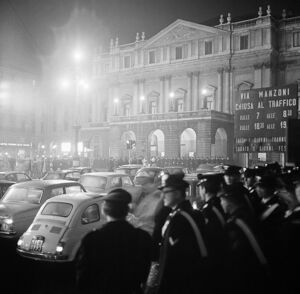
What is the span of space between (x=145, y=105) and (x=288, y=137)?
44949 mm

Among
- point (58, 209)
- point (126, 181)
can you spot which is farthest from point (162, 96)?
point (58, 209)

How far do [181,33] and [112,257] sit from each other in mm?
50162

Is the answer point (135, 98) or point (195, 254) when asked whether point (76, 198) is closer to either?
point (195, 254)

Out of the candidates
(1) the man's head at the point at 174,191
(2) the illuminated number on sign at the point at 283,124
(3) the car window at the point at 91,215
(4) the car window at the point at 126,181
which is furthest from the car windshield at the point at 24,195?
(2) the illuminated number on sign at the point at 283,124

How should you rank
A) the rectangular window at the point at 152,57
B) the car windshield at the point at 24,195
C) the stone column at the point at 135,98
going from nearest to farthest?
the car windshield at the point at 24,195, the rectangular window at the point at 152,57, the stone column at the point at 135,98

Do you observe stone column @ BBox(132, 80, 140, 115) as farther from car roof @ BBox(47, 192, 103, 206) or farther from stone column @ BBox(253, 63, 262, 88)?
car roof @ BBox(47, 192, 103, 206)

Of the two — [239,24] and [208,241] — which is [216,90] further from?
[208,241]

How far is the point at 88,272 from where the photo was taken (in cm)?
338

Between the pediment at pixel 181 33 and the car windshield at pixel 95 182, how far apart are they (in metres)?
39.2

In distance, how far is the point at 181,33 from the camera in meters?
50.8

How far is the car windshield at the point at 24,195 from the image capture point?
33.1 feet

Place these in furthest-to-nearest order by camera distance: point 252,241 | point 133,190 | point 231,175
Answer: point 133,190, point 231,175, point 252,241

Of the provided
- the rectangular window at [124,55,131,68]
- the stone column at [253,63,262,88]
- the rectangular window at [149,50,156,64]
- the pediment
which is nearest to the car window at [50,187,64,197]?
the stone column at [253,63,262,88]

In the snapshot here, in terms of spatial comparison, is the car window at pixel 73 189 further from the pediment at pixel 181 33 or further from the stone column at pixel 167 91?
the stone column at pixel 167 91
